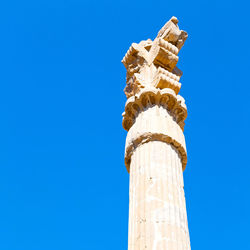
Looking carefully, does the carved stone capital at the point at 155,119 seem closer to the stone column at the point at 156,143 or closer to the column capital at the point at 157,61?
the stone column at the point at 156,143

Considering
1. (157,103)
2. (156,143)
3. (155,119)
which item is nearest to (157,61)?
(157,103)

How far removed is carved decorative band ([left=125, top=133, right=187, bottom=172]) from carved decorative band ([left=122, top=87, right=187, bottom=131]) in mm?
1130

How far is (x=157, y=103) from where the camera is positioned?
10789mm

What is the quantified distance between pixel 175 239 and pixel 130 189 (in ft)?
6.40

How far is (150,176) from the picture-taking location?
885cm

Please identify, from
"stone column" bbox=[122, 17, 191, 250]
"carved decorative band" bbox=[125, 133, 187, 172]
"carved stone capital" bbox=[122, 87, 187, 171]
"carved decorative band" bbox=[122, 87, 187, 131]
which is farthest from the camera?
"carved decorative band" bbox=[122, 87, 187, 131]

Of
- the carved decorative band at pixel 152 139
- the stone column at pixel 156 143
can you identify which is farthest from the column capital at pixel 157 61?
the carved decorative band at pixel 152 139

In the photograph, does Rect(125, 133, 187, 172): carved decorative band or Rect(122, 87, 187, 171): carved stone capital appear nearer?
Rect(125, 133, 187, 172): carved decorative band

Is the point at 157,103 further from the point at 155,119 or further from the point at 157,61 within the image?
the point at 157,61

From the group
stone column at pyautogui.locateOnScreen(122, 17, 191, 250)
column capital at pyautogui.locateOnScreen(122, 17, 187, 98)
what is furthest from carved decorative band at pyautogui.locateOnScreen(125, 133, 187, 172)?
column capital at pyautogui.locateOnScreen(122, 17, 187, 98)

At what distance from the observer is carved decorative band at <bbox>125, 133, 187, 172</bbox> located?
384 inches

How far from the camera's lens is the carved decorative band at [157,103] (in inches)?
423

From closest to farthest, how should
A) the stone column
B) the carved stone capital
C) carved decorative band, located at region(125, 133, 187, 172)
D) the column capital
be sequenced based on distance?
the stone column, carved decorative band, located at region(125, 133, 187, 172), the carved stone capital, the column capital

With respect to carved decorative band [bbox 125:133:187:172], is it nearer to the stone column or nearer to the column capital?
the stone column
